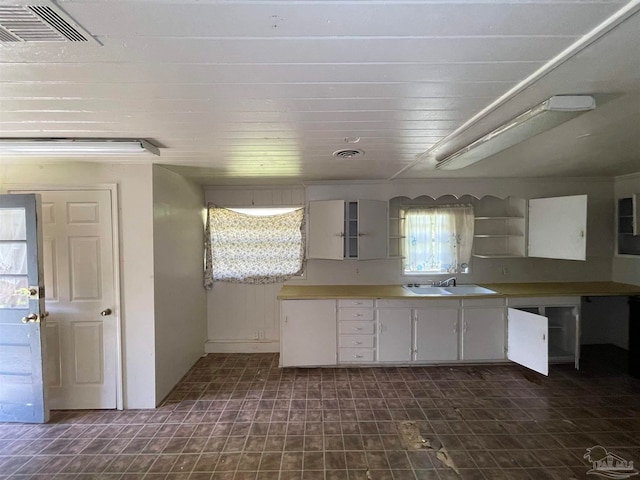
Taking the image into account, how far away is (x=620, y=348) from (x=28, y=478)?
6484 millimetres

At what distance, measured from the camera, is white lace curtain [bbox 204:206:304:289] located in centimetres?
420

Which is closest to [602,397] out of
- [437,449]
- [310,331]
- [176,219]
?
[437,449]

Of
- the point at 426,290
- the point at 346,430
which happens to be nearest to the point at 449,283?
the point at 426,290

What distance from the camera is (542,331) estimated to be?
3094mm

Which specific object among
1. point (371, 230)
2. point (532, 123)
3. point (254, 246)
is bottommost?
point (254, 246)

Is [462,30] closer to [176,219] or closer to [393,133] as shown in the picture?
[393,133]

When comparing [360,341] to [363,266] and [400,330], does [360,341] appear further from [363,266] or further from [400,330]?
[363,266]

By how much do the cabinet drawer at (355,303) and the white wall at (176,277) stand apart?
6.13ft

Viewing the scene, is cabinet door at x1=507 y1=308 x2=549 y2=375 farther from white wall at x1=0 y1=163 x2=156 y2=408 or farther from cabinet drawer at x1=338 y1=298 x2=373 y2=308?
white wall at x1=0 y1=163 x2=156 y2=408

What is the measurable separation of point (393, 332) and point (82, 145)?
3.47m

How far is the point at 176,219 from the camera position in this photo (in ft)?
11.1

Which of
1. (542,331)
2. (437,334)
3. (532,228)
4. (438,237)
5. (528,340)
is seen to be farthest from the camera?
(438,237)

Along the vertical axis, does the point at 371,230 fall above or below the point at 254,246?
above

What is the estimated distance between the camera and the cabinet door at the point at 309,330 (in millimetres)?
3607
